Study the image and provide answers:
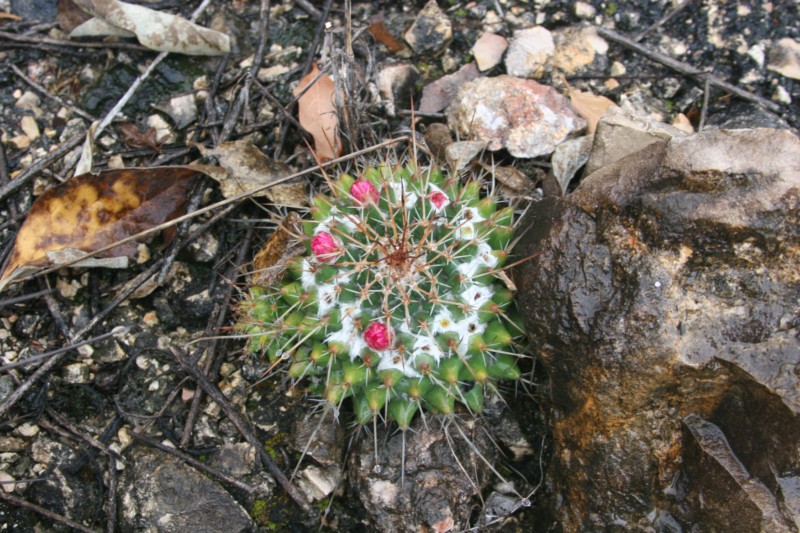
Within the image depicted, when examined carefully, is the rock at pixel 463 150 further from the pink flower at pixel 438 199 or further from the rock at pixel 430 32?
the rock at pixel 430 32

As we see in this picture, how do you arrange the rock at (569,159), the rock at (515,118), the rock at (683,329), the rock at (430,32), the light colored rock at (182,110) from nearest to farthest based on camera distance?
the rock at (683,329) < the rock at (569,159) < the rock at (515,118) < the light colored rock at (182,110) < the rock at (430,32)

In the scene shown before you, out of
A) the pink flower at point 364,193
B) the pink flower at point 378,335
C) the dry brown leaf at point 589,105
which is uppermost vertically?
the pink flower at point 364,193

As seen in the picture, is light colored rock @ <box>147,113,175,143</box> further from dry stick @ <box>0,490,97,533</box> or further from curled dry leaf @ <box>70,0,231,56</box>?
dry stick @ <box>0,490,97,533</box>

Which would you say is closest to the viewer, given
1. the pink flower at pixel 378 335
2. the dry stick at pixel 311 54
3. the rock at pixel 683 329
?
the rock at pixel 683 329

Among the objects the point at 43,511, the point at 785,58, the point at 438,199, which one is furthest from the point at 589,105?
the point at 43,511

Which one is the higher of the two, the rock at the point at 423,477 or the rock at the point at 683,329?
the rock at the point at 683,329

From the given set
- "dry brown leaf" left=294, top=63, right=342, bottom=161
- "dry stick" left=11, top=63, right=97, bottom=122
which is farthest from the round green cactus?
"dry stick" left=11, top=63, right=97, bottom=122

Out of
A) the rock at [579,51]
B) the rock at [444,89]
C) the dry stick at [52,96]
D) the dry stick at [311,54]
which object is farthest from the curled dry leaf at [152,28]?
the rock at [579,51]

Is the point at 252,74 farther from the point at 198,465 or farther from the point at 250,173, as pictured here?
the point at 198,465
